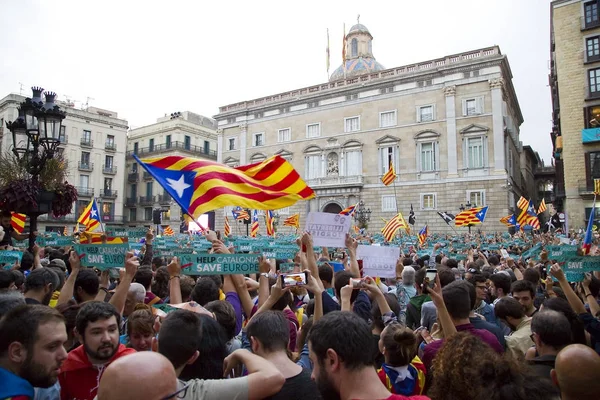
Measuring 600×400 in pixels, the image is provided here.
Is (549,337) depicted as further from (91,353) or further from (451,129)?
(451,129)

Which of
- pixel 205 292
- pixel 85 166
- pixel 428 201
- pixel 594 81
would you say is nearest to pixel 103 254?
pixel 205 292

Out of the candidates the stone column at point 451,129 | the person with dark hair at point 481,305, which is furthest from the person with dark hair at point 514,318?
the stone column at point 451,129

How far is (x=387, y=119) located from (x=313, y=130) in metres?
7.40

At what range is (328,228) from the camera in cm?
569

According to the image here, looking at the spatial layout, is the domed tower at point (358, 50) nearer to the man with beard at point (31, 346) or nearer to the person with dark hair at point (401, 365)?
the person with dark hair at point (401, 365)

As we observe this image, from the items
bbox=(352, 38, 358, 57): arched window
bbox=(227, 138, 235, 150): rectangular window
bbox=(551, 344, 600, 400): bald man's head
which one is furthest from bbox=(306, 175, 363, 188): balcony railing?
bbox=(551, 344, 600, 400): bald man's head

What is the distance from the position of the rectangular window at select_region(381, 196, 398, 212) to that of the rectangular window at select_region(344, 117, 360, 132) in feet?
23.2

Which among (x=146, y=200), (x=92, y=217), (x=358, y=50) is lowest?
(x=92, y=217)

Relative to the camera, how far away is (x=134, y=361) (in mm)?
1644

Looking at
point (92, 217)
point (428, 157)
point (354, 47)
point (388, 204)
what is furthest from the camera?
point (354, 47)

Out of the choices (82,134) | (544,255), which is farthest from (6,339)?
(82,134)

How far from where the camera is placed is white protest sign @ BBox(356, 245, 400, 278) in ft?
17.9

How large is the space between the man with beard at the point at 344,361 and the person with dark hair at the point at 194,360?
270mm

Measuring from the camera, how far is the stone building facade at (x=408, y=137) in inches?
1220
